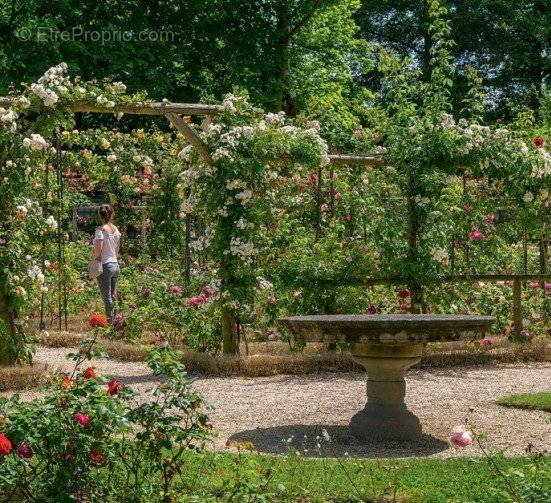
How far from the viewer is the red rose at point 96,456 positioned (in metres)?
4.30

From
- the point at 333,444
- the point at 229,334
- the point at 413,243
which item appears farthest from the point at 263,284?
the point at 333,444

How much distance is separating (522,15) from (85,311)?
20.2 meters

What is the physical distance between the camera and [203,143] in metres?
10.3

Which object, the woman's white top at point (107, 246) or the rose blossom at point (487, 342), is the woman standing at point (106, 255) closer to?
the woman's white top at point (107, 246)

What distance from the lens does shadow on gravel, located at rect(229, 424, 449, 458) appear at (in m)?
6.54

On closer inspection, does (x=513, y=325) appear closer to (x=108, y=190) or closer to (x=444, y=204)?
(x=444, y=204)

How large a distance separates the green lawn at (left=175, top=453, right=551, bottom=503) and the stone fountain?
922 millimetres

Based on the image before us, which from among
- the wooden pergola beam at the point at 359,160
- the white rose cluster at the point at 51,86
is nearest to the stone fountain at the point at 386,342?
the white rose cluster at the point at 51,86

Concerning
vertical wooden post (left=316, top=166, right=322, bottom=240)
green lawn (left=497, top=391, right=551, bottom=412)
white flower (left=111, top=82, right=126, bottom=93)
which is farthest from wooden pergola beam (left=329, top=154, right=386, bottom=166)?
green lawn (left=497, top=391, right=551, bottom=412)

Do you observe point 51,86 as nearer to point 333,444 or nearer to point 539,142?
point 333,444

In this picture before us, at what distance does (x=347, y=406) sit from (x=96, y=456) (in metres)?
4.08

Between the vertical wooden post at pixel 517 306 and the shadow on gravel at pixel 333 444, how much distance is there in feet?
14.4

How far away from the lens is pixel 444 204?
437 inches

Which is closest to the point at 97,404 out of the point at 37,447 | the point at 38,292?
the point at 37,447
